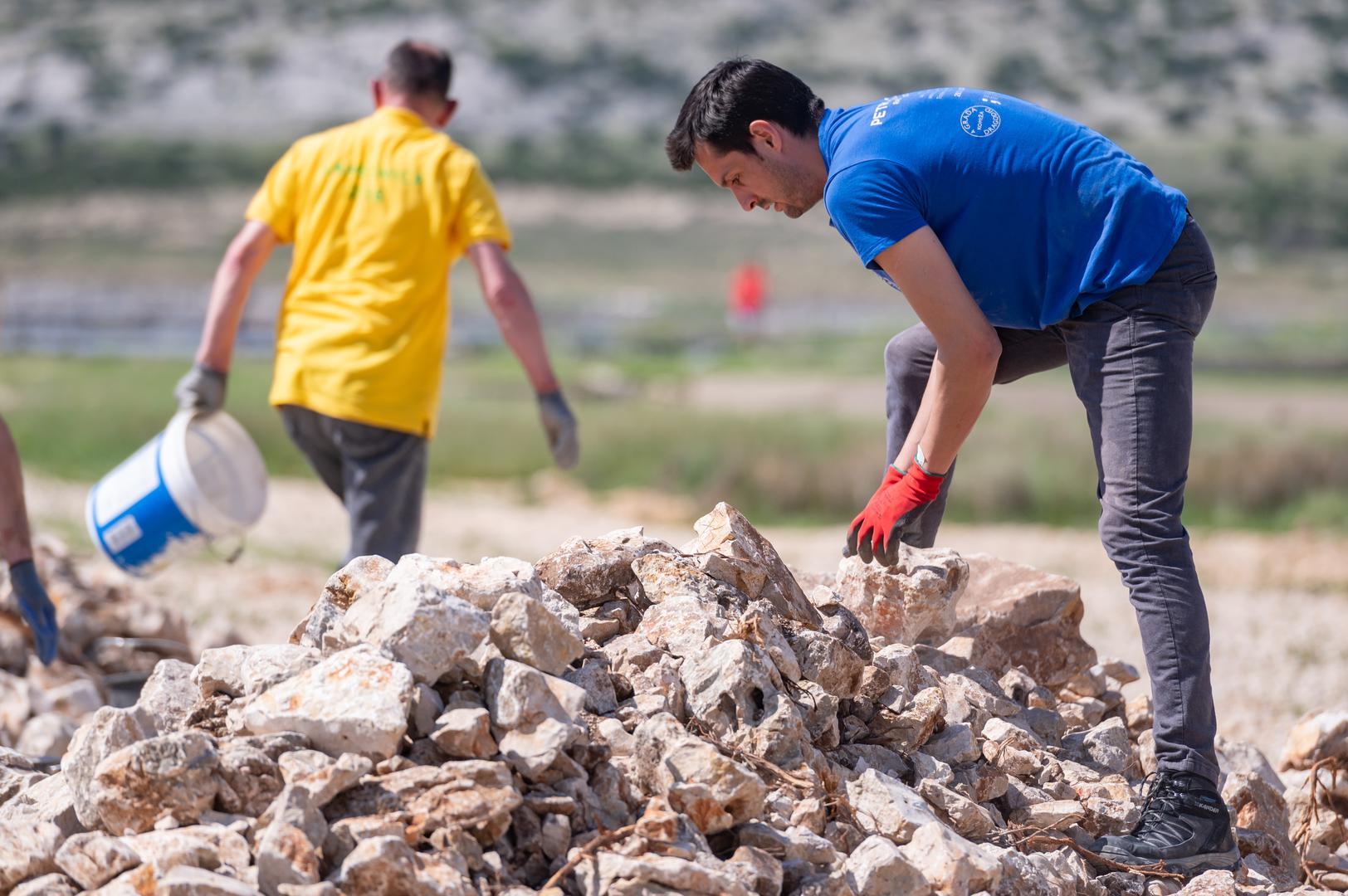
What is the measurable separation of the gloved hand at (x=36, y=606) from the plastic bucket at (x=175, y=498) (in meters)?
0.48

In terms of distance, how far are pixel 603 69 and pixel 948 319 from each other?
3739 inches

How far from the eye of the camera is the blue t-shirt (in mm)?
3082

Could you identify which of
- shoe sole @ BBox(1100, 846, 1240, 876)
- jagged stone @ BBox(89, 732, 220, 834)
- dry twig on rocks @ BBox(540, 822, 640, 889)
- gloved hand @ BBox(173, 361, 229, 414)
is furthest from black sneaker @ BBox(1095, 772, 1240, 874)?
gloved hand @ BBox(173, 361, 229, 414)

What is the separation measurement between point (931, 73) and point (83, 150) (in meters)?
47.7

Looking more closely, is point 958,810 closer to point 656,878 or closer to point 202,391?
point 656,878

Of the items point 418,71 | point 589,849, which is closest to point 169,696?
point 589,849

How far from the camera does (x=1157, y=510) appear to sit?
3.09 m

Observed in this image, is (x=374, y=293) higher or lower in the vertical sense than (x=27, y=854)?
higher

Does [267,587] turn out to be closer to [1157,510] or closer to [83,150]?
[1157,510]

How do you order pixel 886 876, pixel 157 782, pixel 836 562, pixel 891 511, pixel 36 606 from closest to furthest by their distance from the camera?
Result: pixel 157 782, pixel 886 876, pixel 891 511, pixel 36 606, pixel 836 562

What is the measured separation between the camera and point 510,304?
5070 millimetres

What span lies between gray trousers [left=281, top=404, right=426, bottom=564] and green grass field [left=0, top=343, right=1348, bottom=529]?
778 centimetres

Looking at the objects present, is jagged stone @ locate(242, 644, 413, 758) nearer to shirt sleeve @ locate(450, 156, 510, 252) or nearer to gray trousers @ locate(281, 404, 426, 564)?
gray trousers @ locate(281, 404, 426, 564)

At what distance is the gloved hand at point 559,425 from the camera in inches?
211
